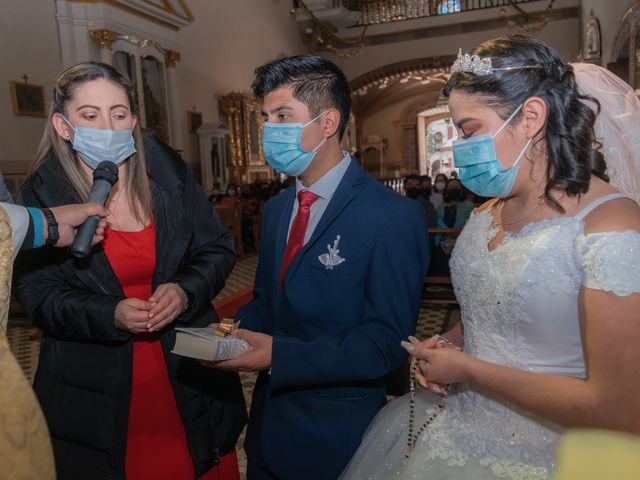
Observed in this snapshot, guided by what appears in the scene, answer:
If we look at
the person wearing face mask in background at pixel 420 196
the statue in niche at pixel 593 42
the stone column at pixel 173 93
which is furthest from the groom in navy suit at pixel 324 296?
the statue in niche at pixel 593 42

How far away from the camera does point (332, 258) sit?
155 centimetres

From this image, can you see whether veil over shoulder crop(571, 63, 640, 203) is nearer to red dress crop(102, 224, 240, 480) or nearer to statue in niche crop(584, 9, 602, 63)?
red dress crop(102, 224, 240, 480)

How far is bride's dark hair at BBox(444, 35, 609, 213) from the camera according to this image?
4.30 ft

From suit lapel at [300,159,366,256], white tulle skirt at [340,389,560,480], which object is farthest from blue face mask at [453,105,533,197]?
white tulle skirt at [340,389,560,480]

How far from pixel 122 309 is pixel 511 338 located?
1.07 metres

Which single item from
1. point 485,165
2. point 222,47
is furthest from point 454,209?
point 222,47

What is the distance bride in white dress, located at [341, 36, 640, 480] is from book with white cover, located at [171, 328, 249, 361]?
0.46 m

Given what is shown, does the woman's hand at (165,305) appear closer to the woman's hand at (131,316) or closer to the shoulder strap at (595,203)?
the woman's hand at (131,316)

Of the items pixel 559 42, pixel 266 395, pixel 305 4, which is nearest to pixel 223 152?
pixel 305 4

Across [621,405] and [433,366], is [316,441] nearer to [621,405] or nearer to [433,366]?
[433,366]

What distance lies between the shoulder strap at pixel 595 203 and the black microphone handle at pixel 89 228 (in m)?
1.22

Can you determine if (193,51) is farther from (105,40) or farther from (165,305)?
(165,305)

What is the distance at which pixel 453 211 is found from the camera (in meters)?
6.74

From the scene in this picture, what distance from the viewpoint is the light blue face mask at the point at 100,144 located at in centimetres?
177
